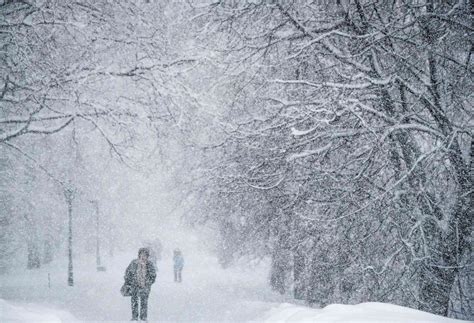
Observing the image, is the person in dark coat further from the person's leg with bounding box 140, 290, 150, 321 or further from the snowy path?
the snowy path

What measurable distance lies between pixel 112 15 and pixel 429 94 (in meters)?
5.21

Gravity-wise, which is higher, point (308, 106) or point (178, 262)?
point (308, 106)

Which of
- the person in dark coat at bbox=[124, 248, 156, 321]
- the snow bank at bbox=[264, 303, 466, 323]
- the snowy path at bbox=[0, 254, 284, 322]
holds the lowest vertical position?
the snowy path at bbox=[0, 254, 284, 322]

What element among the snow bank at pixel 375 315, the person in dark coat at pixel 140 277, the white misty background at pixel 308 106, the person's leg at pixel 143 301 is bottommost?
the person's leg at pixel 143 301

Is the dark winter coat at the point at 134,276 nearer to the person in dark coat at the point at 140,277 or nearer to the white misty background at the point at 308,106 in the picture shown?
the person in dark coat at the point at 140,277

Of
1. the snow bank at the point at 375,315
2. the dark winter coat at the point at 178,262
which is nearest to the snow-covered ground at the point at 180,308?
the snow bank at the point at 375,315

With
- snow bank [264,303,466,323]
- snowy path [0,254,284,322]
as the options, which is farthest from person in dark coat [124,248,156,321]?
snow bank [264,303,466,323]

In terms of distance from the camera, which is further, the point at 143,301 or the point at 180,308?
the point at 180,308

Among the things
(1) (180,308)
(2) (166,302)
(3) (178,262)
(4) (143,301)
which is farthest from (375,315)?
(3) (178,262)

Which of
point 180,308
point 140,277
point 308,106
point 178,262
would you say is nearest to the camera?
point 308,106

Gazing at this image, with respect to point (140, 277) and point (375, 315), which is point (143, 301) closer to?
point (140, 277)

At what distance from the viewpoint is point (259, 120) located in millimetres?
6305

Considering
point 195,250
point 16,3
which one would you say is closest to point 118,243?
point 195,250

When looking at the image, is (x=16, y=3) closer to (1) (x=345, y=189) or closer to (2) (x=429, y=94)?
(1) (x=345, y=189)
